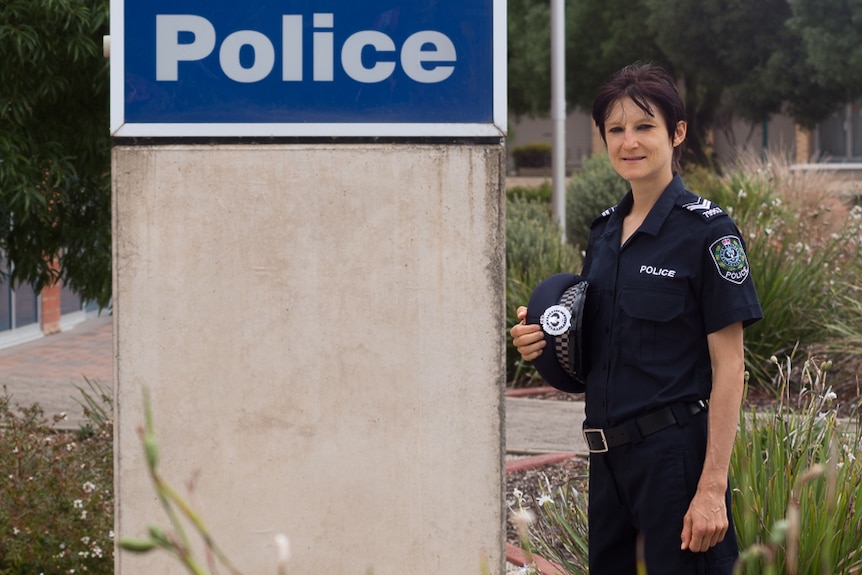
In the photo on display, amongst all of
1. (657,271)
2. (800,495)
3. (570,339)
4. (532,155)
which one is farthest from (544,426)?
(532,155)

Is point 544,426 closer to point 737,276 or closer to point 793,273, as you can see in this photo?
point 793,273

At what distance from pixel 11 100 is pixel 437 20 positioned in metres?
2.72

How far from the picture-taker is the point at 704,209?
3008 mm

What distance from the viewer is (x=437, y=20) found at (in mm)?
3277

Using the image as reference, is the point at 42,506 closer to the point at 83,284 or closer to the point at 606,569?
the point at 83,284

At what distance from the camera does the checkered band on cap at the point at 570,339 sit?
308 centimetres

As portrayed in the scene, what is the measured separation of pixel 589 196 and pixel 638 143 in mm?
14308

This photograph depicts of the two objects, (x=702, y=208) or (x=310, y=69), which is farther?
(x=310, y=69)

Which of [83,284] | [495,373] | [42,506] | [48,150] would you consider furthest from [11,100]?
[495,373]

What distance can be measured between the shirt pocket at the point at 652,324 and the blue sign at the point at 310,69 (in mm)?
622

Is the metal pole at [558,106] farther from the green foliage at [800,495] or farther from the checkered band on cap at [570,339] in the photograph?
the checkered band on cap at [570,339]

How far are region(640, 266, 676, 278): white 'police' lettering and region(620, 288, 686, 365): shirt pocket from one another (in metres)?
0.04

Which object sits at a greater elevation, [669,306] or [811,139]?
[811,139]

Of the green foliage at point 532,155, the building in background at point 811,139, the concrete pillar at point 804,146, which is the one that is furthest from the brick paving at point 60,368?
the green foliage at point 532,155
